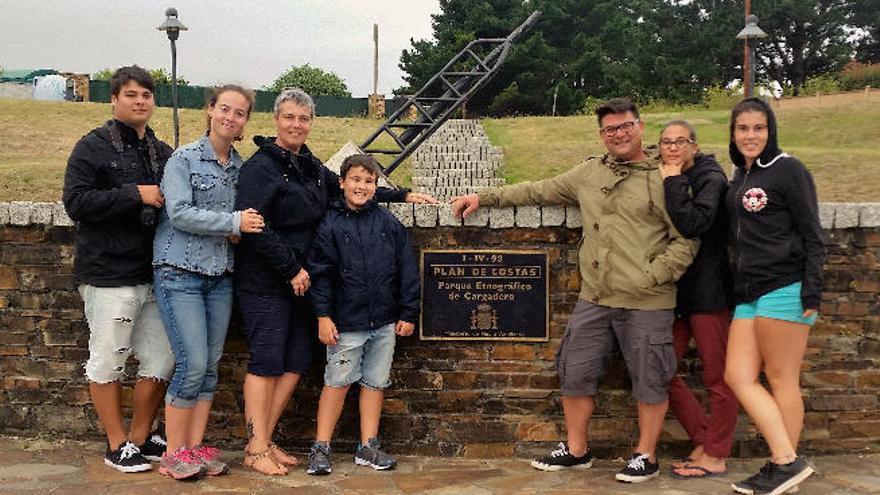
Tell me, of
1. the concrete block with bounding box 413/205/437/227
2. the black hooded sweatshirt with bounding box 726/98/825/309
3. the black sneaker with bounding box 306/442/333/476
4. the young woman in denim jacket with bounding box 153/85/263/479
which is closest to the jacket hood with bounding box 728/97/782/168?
the black hooded sweatshirt with bounding box 726/98/825/309

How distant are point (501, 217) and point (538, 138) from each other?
20978 mm

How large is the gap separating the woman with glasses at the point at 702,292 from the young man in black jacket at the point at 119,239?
261 centimetres

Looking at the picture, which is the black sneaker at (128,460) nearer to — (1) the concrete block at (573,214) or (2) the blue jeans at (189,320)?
(2) the blue jeans at (189,320)

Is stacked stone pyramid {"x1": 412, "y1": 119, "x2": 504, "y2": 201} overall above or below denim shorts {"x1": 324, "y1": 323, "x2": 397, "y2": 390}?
above

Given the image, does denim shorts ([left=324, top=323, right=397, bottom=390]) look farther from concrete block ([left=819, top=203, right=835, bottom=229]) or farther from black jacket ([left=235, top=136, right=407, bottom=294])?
concrete block ([left=819, top=203, right=835, bottom=229])

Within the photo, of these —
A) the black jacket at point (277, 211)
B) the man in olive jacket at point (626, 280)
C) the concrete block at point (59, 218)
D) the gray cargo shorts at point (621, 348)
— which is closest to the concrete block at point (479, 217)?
the man in olive jacket at point (626, 280)

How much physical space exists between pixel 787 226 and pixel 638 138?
85cm

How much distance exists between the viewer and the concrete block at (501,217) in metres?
4.82

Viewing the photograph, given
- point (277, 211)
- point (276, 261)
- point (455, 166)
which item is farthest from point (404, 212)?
point (455, 166)

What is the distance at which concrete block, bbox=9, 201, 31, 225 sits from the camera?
4.99 m

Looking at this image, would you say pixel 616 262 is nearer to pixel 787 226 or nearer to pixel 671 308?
pixel 671 308

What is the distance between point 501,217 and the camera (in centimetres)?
482

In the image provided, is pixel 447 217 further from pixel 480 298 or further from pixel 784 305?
pixel 784 305

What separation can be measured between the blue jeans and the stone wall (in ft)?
2.07
